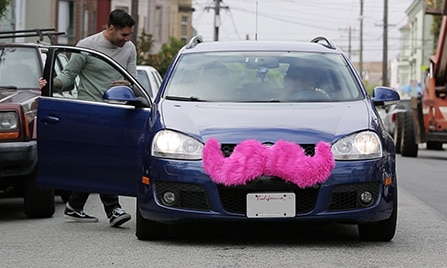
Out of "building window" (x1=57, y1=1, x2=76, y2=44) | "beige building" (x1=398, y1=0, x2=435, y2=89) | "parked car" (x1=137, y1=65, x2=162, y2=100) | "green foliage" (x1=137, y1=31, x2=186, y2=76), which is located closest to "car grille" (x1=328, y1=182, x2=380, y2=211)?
"parked car" (x1=137, y1=65, x2=162, y2=100)

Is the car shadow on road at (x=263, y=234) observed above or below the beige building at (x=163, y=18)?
below

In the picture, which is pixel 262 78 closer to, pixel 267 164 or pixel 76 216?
pixel 267 164

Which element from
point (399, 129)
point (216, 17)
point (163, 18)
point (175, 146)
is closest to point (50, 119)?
point (175, 146)

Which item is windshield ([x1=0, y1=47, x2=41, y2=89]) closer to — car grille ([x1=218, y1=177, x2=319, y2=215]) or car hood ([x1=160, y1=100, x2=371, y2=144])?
car hood ([x1=160, y1=100, x2=371, y2=144])

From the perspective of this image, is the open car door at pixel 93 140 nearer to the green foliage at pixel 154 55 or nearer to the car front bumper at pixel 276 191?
the car front bumper at pixel 276 191

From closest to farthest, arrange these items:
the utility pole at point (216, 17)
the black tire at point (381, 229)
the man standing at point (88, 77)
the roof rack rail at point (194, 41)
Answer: the black tire at point (381, 229)
the roof rack rail at point (194, 41)
the man standing at point (88, 77)
the utility pole at point (216, 17)

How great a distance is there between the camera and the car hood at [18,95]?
10.4 m

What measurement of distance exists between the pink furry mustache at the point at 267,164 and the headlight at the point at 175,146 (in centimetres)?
12

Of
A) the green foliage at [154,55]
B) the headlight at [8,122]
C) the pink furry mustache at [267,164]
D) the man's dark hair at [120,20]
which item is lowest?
the pink furry mustache at [267,164]

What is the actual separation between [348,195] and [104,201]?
271cm

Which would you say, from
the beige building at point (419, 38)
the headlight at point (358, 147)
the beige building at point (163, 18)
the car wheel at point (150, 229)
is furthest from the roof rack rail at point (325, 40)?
the beige building at point (419, 38)

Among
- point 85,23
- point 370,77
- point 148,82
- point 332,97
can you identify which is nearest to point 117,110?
point 332,97

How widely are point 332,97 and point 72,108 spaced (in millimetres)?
2192

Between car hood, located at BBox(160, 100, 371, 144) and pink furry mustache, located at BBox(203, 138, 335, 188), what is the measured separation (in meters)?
0.12
